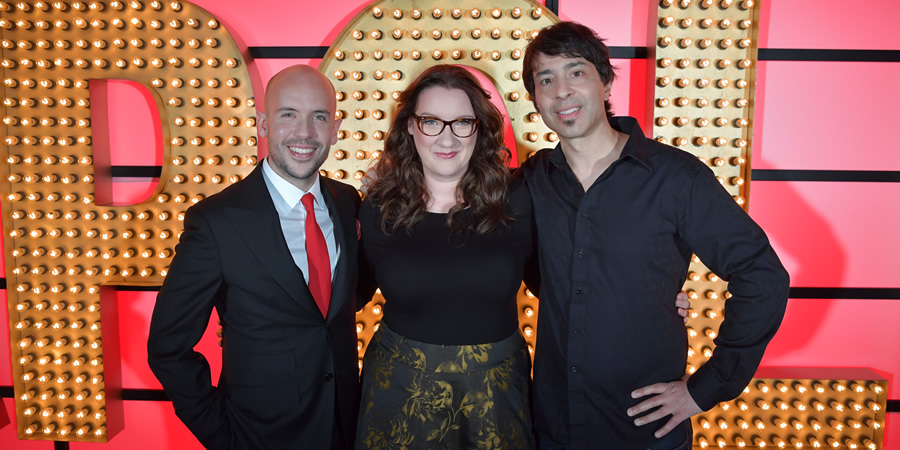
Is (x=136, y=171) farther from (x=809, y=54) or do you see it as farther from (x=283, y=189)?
(x=809, y=54)

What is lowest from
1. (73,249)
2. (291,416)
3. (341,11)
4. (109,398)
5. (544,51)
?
(109,398)

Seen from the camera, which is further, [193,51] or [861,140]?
[861,140]

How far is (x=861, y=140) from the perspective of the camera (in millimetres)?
3070

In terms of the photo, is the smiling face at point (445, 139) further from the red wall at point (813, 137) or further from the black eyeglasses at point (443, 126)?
the red wall at point (813, 137)

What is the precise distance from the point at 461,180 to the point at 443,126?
272mm

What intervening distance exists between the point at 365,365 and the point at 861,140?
3.33 metres

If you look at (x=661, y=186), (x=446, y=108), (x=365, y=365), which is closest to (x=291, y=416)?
(x=365, y=365)

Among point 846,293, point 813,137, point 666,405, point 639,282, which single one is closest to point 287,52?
point 639,282

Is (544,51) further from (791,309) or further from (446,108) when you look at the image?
(791,309)

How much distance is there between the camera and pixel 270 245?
196cm

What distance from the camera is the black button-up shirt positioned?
73.7 inches

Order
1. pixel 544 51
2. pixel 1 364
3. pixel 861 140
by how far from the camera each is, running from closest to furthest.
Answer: pixel 544 51 → pixel 861 140 → pixel 1 364

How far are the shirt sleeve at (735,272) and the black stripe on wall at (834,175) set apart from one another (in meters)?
1.51

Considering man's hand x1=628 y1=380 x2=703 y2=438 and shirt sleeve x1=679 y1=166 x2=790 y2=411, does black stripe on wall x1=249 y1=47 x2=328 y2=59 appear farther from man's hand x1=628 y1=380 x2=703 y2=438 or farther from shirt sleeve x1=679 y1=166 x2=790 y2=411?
man's hand x1=628 y1=380 x2=703 y2=438
